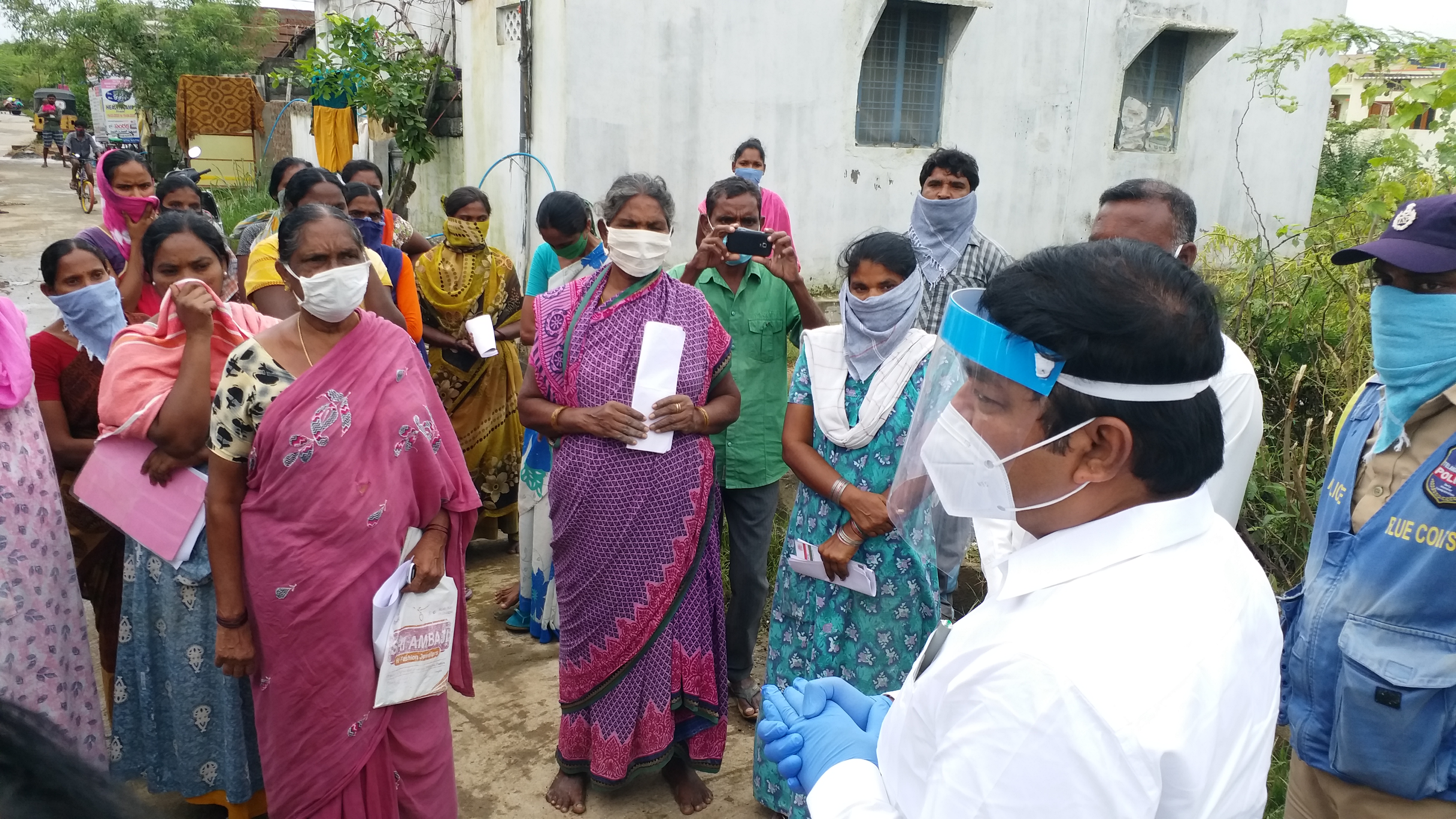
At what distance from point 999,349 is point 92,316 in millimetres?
2824

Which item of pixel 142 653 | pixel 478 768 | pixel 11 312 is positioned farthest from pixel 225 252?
pixel 478 768

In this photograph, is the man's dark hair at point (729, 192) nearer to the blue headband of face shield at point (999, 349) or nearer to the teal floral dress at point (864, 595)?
the teal floral dress at point (864, 595)

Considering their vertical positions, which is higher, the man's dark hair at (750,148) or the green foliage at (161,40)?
the green foliage at (161,40)

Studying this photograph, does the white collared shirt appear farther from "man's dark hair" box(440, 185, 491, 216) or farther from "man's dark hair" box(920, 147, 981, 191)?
"man's dark hair" box(440, 185, 491, 216)

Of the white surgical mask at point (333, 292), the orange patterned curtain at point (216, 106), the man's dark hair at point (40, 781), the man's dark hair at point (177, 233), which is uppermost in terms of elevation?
the orange patterned curtain at point (216, 106)

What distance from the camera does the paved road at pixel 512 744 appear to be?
3.07 m

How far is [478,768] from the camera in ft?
10.7

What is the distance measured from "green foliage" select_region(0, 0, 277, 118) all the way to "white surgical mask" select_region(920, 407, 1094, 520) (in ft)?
87.4

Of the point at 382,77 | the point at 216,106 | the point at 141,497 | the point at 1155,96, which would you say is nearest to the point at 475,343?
the point at 141,497

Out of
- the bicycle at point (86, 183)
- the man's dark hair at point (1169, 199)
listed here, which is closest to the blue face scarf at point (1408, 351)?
the man's dark hair at point (1169, 199)

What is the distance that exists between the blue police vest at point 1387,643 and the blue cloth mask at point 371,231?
405cm

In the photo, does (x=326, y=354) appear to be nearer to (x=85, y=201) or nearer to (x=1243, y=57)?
(x=1243, y=57)

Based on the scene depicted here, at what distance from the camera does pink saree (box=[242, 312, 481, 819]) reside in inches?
90.0

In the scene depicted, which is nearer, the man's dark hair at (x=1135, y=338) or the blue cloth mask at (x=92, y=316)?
the man's dark hair at (x=1135, y=338)
